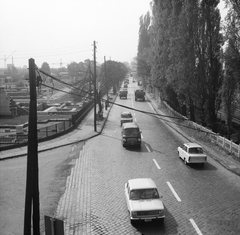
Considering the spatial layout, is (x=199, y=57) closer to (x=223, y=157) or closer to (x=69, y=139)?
(x=223, y=157)

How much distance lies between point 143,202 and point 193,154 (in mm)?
8577

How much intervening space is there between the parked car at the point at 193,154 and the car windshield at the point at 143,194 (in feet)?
25.0

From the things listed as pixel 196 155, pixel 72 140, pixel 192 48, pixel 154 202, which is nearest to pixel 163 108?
→ pixel 192 48

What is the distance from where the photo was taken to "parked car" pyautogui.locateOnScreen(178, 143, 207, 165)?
21.1 metres

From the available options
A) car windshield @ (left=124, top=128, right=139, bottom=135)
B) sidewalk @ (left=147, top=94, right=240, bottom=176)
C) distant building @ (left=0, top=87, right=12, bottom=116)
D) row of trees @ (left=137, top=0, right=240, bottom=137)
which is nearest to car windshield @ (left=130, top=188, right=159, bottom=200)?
sidewalk @ (left=147, top=94, right=240, bottom=176)

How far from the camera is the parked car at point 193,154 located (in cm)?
2109

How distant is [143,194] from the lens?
46.4 ft

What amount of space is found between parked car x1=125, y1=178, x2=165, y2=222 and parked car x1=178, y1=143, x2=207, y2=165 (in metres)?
6.90

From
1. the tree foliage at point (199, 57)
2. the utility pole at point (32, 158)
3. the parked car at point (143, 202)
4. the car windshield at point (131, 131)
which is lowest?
the parked car at point (143, 202)

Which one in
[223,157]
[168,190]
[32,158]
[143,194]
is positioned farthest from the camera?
[223,157]

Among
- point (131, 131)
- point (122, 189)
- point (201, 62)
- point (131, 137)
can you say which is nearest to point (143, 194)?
point (122, 189)

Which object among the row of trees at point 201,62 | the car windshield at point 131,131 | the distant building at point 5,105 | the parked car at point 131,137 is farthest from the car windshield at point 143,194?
the distant building at point 5,105

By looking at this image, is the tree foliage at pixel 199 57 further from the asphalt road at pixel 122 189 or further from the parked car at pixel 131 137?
the parked car at pixel 131 137

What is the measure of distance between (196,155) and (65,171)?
28.2 feet
